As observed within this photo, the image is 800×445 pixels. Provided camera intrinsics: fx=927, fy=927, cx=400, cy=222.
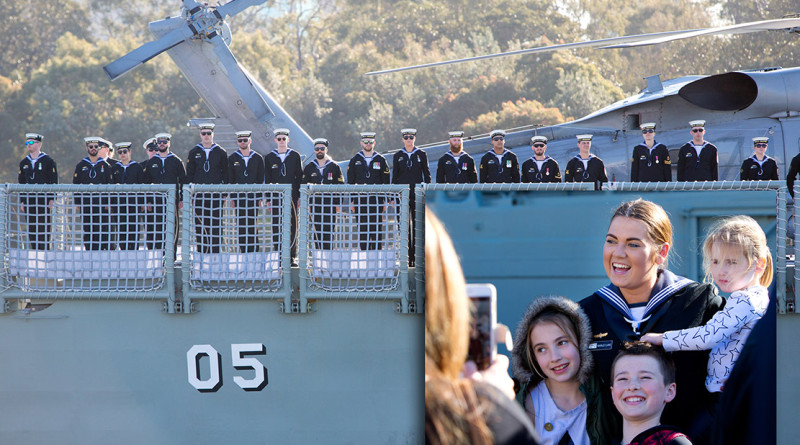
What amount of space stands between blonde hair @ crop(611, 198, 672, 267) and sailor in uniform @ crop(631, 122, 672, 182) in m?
3.24

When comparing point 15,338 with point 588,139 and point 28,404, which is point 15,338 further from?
point 588,139

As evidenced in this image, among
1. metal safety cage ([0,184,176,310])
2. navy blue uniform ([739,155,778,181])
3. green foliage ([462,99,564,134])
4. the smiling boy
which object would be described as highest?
green foliage ([462,99,564,134])

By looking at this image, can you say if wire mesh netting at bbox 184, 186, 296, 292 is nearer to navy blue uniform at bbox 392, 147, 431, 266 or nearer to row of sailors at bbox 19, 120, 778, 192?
row of sailors at bbox 19, 120, 778, 192

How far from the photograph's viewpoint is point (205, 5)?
640 inches

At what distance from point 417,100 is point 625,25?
21.0 metres

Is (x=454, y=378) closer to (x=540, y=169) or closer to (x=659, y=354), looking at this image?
(x=659, y=354)

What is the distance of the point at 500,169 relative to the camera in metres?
10.9

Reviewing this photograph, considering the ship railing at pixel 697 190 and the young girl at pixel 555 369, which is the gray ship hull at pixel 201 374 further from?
the ship railing at pixel 697 190

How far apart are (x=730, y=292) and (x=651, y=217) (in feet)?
2.98

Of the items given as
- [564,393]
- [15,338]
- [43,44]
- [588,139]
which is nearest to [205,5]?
[588,139]

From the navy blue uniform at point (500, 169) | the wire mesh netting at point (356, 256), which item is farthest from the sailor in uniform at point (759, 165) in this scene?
the wire mesh netting at point (356, 256)

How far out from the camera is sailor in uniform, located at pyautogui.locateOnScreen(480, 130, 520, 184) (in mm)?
10773

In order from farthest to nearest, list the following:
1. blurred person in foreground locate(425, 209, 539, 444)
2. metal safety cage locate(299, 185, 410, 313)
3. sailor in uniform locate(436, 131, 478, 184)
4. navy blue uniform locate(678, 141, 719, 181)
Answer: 1. sailor in uniform locate(436, 131, 478, 184)
2. navy blue uniform locate(678, 141, 719, 181)
3. metal safety cage locate(299, 185, 410, 313)
4. blurred person in foreground locate(425, 209, 539, 444)

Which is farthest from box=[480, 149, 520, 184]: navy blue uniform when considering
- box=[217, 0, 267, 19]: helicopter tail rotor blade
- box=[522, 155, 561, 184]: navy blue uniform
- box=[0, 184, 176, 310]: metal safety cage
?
box=[217, 0, 267, 19]: helicopter tail rotor blade
